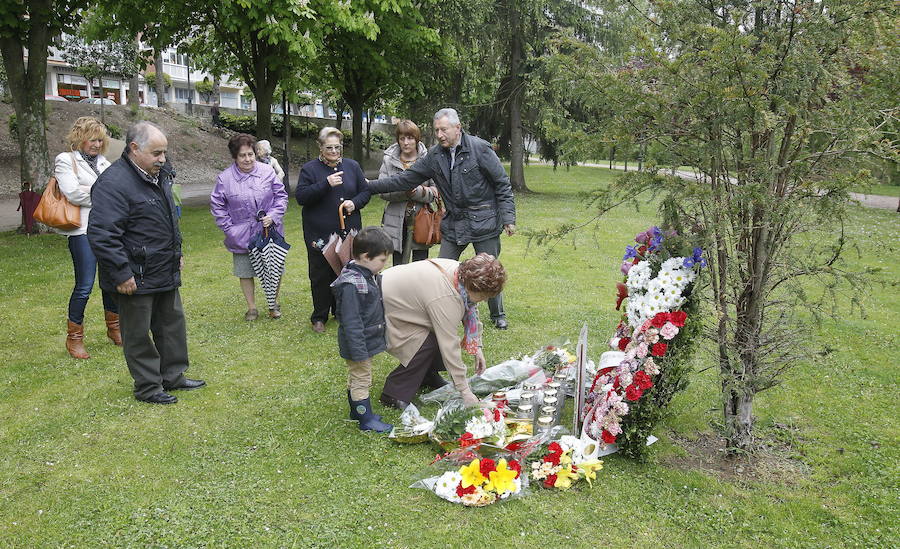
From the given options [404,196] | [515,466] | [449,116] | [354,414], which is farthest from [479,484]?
[404,196]

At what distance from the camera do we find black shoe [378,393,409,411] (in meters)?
4.66

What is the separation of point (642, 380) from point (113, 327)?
466 centimetres

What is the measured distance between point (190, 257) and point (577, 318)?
6392 millimetres

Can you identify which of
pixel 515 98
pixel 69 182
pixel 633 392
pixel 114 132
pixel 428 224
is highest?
pixel 515 98

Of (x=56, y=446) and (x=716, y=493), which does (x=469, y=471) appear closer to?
(x=716, y=493)

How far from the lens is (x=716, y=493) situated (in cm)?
365

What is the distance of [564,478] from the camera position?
3.65 meters

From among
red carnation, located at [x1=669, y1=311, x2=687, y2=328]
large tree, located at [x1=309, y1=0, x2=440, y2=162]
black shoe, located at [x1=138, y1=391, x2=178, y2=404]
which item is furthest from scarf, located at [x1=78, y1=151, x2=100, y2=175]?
large tree, located at [x1=309, y1=0, x2=440, y2=162]

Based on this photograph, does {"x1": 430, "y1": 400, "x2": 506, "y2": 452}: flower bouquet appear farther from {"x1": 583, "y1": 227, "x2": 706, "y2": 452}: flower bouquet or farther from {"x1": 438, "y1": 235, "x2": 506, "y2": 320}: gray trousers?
{"x1": 438, "y1": 235, "x2": 506, "y2": 320}: gray trousers

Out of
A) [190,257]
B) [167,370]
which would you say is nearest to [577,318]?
[167,370]

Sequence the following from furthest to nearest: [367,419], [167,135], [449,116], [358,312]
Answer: [167,135] < [449,116] < [367,419] < [358,312]

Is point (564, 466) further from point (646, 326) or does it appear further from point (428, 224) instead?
point (428, 224)

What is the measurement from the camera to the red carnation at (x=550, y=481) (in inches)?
144

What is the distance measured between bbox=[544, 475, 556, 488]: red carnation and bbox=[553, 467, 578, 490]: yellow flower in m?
0.02
